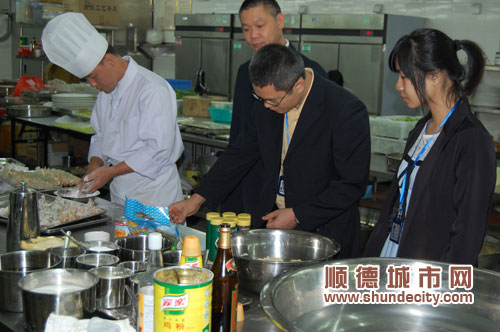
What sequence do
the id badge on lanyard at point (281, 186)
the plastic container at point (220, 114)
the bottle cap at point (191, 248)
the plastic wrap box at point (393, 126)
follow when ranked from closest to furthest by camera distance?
the bottle cap at point (191, 248) < the id badge on lanyard at point (281, 186) < the plastic wrap box at point (393, 126) < the plastic container at point (220, 114)

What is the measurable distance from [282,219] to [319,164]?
30 cm

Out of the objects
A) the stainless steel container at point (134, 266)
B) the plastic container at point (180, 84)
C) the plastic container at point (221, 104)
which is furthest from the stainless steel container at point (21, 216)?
the plastic container at point (180, 84)

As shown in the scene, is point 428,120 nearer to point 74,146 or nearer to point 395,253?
point 395,253

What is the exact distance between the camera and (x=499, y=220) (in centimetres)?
358

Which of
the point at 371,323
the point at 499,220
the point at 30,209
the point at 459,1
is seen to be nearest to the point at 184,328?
the point at 371,323

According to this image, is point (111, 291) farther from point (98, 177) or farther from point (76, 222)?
point (98, 177)

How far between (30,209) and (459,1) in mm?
5473

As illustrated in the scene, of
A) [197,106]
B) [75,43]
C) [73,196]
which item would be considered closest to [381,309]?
[73,196]

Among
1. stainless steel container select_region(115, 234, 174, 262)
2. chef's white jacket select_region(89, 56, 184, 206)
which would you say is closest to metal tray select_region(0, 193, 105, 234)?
chef's white jacket select_region(89, 56, 184, 206)

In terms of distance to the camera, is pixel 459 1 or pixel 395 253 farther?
pixel 459 1

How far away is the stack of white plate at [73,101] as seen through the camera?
5.96 meters

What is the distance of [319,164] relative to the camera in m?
2.41

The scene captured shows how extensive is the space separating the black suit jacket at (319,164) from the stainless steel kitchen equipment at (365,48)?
4156 millimetres

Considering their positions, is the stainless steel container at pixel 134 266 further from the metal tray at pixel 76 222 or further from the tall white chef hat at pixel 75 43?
the tall white chef hat at pixel 75 43
